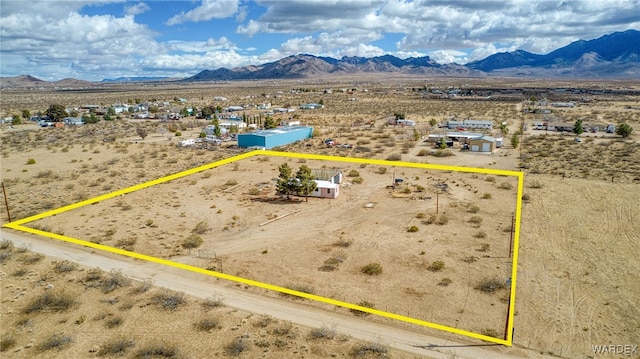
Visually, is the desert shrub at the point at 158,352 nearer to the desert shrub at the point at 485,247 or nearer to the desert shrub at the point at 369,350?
the desert shrub at the point at 369,350

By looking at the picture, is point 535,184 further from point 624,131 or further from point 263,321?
point 624,131

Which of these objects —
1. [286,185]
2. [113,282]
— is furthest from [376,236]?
[113,282]

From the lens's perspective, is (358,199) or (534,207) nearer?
(534,207)

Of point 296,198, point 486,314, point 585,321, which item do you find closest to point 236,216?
point 296,198

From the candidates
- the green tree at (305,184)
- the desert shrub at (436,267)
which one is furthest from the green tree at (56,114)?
the desert shrub at (436,267)

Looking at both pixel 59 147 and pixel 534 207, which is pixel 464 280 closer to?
pixel 534 207

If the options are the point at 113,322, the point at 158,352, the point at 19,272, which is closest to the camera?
the point at 158,352
